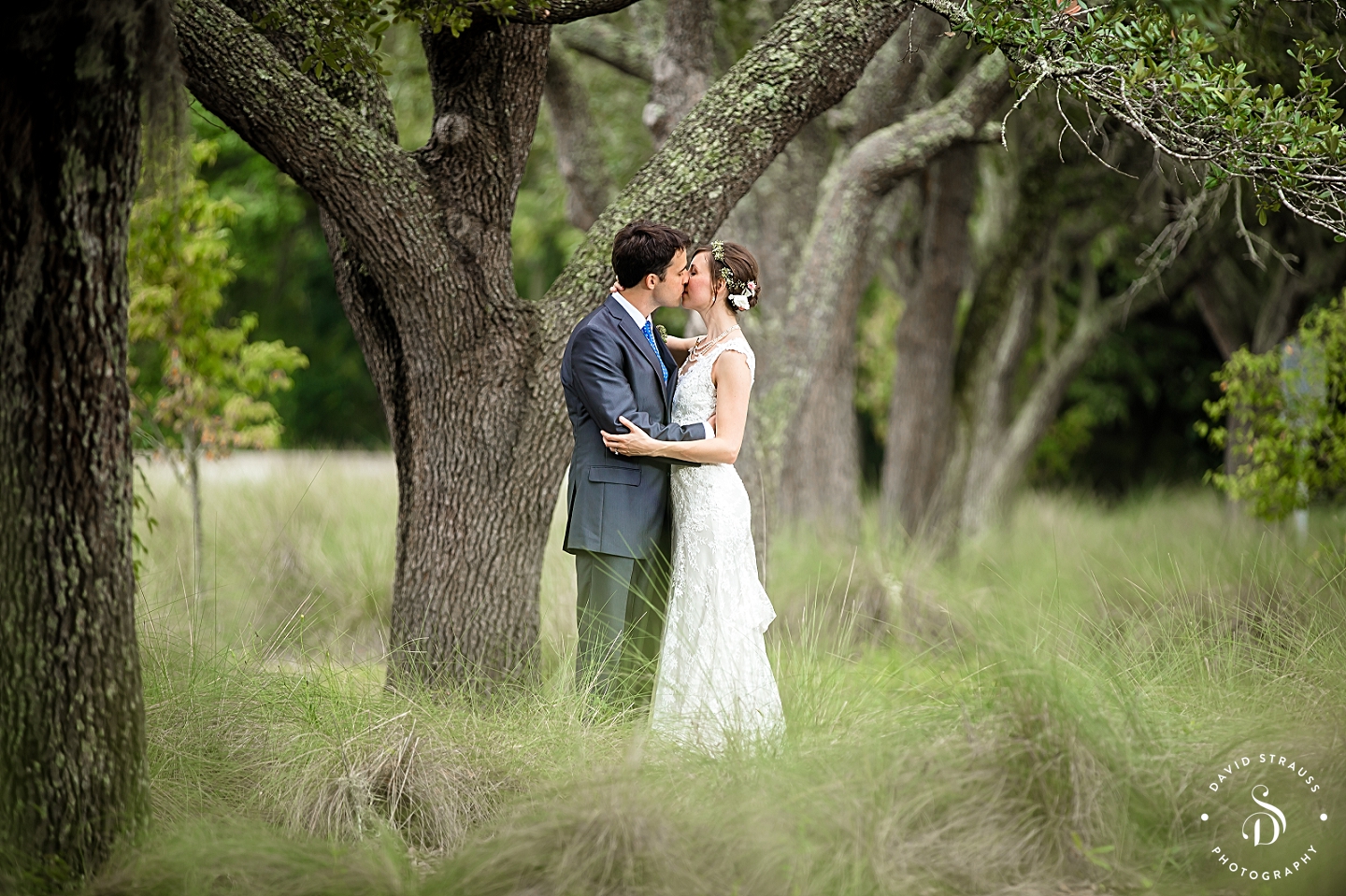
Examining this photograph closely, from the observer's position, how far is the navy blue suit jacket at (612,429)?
4.36 metres

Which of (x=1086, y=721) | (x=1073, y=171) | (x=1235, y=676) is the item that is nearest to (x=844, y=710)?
(x=1086, y=721)

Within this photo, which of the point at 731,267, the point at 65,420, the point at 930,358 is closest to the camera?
the point at 65,420

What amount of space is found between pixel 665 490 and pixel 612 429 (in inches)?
17.6

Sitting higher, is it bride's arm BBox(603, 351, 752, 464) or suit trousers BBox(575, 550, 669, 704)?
bride's arm BBox(603, 351, 752, 464)

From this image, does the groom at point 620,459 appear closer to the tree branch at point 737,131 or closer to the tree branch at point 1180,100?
the tree branch at point 737,131

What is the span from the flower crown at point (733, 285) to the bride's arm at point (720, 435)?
0.25 metres

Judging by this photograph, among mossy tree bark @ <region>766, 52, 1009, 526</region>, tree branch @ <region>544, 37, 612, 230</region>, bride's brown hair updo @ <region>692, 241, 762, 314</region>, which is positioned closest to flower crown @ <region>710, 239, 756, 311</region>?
bride's brown hair updo @ <region>692, 241, 762, 314</region>

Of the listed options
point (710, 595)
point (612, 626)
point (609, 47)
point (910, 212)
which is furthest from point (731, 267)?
point (910, 212)

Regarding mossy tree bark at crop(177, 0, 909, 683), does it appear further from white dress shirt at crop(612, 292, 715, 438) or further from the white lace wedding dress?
the white lace wedding dress

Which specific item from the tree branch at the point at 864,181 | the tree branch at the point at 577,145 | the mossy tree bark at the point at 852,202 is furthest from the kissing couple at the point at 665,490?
the tree branch at the point at 577,145

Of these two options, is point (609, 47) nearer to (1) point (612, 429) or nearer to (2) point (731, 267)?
(2) point (731, 267)

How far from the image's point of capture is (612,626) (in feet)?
14.9

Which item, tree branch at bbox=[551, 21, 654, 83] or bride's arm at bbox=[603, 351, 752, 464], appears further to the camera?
tree branch at bbox=[551, 21, 654, 83]

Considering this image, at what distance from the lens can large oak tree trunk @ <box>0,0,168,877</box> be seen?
9.89ft
